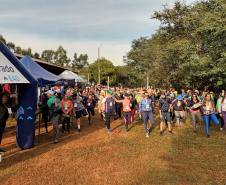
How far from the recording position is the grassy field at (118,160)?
454 centimetres

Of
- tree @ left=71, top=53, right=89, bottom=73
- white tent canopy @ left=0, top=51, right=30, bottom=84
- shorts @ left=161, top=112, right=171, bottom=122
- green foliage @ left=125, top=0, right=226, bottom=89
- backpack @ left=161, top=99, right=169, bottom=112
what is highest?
tree @ left=71, top=53, right=89, bottom=73

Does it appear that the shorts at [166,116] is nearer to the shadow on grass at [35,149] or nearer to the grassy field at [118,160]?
the grassy field at [118,160]

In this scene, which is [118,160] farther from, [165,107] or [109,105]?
[165,107]

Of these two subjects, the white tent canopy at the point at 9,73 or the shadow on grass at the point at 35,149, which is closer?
the white tent canopy at the point at 9,73

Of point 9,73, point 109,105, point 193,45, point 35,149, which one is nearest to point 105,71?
point 193,45

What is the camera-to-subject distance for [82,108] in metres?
9.27

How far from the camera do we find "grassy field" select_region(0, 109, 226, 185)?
454 centimetres

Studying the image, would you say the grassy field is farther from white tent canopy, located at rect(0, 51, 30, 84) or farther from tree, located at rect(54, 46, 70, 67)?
tree, located at rect(54, 46, 70, 67)

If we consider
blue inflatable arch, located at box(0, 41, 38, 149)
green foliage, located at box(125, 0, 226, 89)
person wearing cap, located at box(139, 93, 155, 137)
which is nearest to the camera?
blue inflatable arch, located at box(0, 41, 38, 149)

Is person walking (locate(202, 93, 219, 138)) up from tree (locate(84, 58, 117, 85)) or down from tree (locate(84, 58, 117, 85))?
down

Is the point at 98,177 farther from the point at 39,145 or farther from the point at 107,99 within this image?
the point at 107,99

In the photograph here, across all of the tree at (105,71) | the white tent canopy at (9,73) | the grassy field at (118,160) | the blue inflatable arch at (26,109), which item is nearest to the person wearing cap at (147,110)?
the grassy field at (118,160)

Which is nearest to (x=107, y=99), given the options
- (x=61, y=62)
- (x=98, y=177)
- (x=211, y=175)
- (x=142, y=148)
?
(x=142, y=148)

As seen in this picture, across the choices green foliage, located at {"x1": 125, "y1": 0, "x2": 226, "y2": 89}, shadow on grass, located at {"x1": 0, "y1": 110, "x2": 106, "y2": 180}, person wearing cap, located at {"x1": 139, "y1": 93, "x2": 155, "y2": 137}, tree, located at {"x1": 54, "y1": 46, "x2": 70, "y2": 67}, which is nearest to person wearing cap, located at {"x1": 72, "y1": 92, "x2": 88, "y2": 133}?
shadow on grass, located at {"x1": 0, "y1": 110, "x2": 106, "y2": 180}
